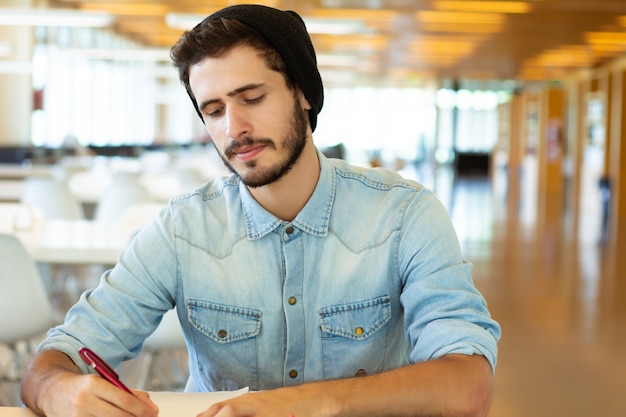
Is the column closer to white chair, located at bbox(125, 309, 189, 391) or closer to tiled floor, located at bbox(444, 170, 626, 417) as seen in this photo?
tiled floor, located at bbox(444, 170, 626, 417)

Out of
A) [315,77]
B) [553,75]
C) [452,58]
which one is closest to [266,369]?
[315,77]

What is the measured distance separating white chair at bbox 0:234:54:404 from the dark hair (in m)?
1.98

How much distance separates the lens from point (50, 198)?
5867mm

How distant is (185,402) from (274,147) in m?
0.45

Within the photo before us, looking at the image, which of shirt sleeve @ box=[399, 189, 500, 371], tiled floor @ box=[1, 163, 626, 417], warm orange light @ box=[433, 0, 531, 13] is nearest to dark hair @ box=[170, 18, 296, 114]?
shirt sleeve @ box=[399, 189, 500, 371]

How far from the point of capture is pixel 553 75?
889 inches

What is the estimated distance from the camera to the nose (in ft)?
5.05

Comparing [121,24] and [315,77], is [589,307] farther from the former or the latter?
[121,24]

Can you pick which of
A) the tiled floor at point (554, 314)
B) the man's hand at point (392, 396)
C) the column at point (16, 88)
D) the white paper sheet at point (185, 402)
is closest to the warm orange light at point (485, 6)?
the tiled floor at point (554, 314)

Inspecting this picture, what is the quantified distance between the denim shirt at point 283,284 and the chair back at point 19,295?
1.80m

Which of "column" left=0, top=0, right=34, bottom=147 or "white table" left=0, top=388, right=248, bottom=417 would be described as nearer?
"white table" left=0, top=388, right=248, bottom=417

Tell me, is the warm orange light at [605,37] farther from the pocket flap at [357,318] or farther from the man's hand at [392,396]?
the man's hand at [392,396]

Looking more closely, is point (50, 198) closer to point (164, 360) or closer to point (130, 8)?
point (164, 360)

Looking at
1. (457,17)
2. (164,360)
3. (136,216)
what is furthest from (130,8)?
(136,216)
